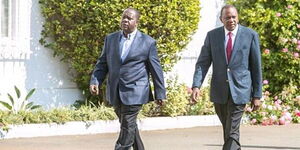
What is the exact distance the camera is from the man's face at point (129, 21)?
7383 millimetres

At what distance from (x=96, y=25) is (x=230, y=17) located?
4.65 metres

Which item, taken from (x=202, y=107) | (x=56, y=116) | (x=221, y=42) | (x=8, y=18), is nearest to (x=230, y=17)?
(x=221, y=42)

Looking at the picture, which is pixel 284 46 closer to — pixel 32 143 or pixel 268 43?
pixel 268 43

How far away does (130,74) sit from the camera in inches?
290

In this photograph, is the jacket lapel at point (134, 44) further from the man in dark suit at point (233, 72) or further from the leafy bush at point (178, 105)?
Result: the leafy bush at point (178, 105)

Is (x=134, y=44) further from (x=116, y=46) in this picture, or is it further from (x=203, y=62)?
(x=203, y=62)

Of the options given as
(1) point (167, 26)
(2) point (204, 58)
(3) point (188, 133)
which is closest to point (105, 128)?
(3) point (188, 133)

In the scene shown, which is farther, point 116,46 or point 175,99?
point 175,99

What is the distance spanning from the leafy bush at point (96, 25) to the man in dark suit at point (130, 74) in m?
3.81

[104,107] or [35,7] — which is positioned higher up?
[35,7]

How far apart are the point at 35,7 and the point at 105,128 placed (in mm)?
2421

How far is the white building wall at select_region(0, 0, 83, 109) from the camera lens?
1141 centimetres

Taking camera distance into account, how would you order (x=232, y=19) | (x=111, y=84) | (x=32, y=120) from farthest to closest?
(x=32, y=120), (x=111, y=84), (x=232, y=19)

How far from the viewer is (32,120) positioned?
33.5 ft
